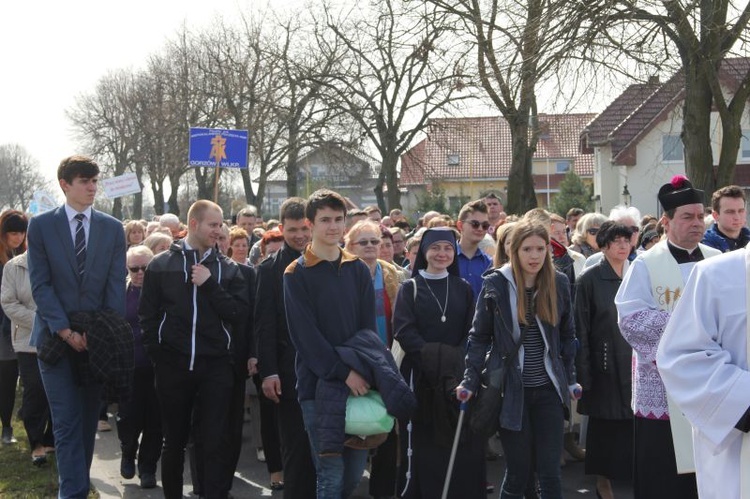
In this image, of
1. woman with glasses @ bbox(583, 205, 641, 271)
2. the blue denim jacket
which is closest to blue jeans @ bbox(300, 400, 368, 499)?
the blue denim jacket

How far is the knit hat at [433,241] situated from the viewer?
679cm

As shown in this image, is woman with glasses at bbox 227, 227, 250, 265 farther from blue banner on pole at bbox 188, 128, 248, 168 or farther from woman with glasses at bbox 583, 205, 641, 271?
blue banner on pole at bbox 188, 128, 248, 168

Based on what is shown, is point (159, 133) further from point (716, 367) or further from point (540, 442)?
point (716, 367)

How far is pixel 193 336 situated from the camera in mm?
6496

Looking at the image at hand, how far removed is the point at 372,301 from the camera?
579 centimetres

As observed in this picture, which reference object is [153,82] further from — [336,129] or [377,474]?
[377,474]

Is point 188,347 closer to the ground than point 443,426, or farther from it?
farther from it

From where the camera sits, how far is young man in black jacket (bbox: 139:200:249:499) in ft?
21.4

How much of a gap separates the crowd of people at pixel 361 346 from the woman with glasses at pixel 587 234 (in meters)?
1.45

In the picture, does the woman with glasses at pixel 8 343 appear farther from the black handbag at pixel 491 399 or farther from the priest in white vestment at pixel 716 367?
the priest in white vestment at pixel 716 367

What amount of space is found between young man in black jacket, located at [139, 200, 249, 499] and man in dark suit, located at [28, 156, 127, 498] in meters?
0.31

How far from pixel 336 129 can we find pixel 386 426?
28.2 m

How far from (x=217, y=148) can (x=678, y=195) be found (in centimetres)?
889

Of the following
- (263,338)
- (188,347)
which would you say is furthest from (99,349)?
(263,338)
